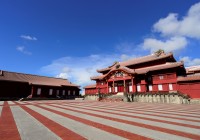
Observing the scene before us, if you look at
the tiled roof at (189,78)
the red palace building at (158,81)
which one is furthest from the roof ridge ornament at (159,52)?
the tiled roof at (189,78)

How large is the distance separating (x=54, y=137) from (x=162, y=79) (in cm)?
2801

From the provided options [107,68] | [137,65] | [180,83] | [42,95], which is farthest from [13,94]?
[180,83]

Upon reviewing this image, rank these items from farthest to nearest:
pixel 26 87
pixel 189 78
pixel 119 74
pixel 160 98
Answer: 1. pixel 26 87
2. pixel 119 74
3. pixel 189 78
4. pixel 160 98

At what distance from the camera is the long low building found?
35.1 m

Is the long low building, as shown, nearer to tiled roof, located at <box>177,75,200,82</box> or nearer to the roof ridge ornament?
the roof ridge ornament

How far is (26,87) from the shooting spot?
38.8 m

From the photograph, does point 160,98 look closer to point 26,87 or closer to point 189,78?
point 189,78

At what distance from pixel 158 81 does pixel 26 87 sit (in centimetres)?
3163

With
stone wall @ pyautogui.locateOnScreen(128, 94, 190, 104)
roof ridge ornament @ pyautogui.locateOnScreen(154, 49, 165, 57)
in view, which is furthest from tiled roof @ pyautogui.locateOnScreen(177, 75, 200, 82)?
roof ridge ornament @ pyautogui.locateOnScreen(154, 49, 165, 57)

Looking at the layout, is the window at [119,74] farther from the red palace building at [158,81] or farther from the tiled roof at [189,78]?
the tiled roof at [189,78]

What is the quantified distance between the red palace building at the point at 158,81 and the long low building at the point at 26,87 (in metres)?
11.7

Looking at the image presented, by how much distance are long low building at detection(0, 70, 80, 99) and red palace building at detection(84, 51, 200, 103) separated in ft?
38.4

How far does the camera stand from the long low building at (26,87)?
35094 millimetres

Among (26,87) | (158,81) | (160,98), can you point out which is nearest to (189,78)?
(158,81)
